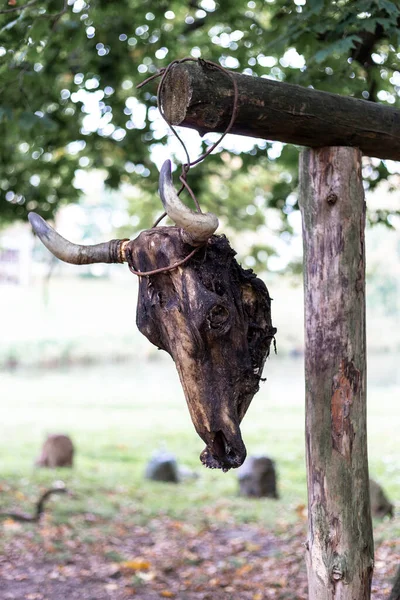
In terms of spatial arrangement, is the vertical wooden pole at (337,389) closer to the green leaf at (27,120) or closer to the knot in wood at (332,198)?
the knot in wood at (332,198)

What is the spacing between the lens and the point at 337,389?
9.65ft

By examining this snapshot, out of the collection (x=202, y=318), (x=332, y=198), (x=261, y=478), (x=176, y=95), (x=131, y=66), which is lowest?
(x=261, y=478)

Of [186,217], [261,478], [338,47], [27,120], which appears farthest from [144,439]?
[186,217]

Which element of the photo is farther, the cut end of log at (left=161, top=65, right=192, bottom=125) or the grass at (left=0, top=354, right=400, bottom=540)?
the grass at (left=0, top=354, right=400, bottom=540)

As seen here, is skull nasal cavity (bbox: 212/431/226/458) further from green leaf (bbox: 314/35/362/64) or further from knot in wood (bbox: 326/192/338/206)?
green leaf (bbox: 314/35/362/64)

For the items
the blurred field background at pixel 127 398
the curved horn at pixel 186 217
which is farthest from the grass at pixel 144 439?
the curved horn at pixel 186 217

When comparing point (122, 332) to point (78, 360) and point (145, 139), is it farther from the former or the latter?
point (145, 139)

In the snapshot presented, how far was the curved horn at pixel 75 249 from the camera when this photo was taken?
106 inches

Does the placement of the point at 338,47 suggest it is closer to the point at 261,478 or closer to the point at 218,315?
the point at 218,315

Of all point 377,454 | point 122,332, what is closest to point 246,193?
point 377,454

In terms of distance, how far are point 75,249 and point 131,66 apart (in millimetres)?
4289

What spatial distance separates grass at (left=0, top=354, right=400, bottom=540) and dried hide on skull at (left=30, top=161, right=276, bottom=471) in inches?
173

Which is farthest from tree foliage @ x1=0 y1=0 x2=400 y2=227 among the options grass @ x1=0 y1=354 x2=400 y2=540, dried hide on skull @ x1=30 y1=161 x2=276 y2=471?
grass @ x1=0 y1=354 x2=400 y2=540

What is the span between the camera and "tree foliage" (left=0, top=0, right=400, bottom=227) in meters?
4.43
